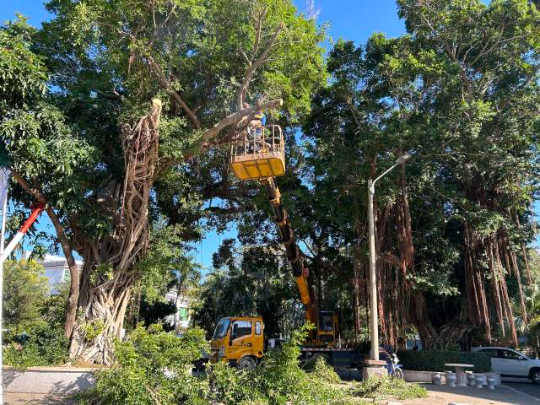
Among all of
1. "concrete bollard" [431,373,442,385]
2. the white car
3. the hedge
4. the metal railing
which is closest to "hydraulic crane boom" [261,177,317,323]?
the metal railing

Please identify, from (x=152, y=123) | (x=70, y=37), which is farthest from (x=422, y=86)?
(x=70, y=37)

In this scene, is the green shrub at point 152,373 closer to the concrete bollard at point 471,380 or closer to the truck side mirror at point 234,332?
the truck side mirror at point 234,332

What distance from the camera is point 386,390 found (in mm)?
12719

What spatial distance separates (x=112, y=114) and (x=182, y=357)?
982cm

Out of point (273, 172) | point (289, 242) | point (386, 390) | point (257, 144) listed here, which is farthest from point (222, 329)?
point (257, 144)

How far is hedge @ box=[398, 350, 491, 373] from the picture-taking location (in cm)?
1941

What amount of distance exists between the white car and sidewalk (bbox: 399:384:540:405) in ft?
14.1

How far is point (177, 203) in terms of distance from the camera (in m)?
20.2

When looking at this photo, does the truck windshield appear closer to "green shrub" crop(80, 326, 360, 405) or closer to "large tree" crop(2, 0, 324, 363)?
"large tree" crop(2, 0, 324, 363)

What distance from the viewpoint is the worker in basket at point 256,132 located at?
1316 centimetres

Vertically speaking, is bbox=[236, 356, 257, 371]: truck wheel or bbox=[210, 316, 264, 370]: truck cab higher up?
bbox=[210, 316, 264, 370]: truck cab

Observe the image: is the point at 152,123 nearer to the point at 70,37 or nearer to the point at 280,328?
the point at 70,37

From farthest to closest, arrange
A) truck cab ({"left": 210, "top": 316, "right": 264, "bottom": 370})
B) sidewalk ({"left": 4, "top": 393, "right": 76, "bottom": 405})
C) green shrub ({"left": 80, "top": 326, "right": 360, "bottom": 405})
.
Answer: truck cab ({"left": 210, "top": 316, "right": 264, "bottom": 370})
sidewalk ({"left": 4, "top": 393, "right": 76, "bottom": 405})
green shrub ({"left": 80, "top": 326, "right": 360, "bottom": 405})

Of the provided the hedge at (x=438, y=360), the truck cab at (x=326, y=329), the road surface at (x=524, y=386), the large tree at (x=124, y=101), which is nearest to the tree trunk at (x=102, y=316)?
the large tree at (x=124, y=101)
